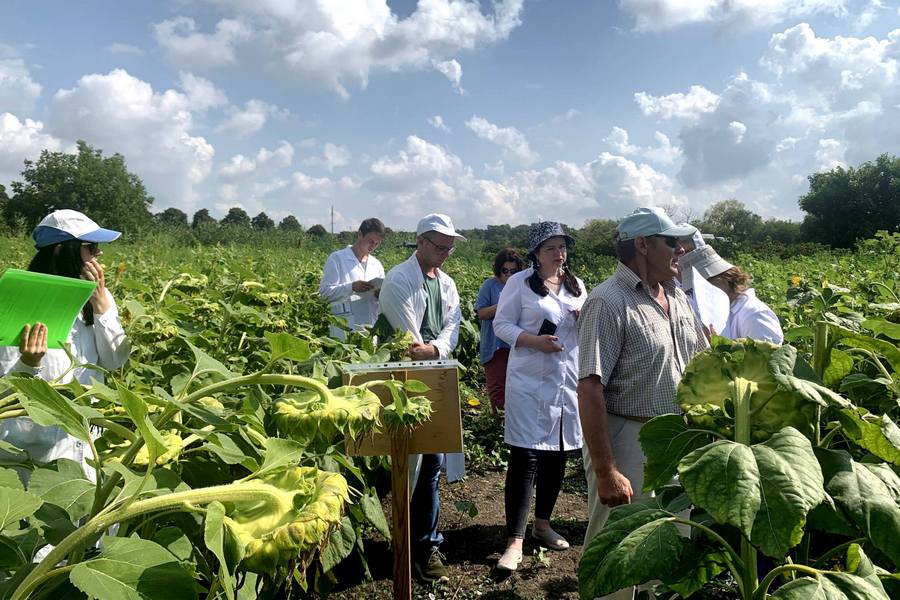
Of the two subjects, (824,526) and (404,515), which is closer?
(824,526)

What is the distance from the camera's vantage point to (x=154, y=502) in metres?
0.59

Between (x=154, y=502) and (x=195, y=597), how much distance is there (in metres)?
0.11

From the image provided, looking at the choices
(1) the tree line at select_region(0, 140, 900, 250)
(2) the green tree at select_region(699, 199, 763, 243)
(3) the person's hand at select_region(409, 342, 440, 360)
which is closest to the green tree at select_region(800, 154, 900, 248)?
(1) the tree line at select_region(0, 140, 900, 250)

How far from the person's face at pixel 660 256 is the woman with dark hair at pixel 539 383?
1.18m

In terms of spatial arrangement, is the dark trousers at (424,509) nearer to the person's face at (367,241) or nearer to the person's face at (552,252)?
the person's face at (552,252)

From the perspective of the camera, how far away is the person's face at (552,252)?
147 inches

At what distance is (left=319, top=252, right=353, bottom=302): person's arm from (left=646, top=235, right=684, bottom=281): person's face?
2.13 meters

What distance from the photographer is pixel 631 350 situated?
2359 millimetres

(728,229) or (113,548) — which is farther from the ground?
(728,229)

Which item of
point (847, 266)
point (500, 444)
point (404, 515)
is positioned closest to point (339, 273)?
point (500, 444)

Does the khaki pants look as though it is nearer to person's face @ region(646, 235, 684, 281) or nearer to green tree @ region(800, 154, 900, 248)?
person's face @ region(646, 235, 684, 281)

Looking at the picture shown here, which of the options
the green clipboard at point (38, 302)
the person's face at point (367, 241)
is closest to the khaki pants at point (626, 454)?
the green clipboard at point (38, 302)

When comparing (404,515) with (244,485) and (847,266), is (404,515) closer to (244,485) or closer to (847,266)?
(244,485)

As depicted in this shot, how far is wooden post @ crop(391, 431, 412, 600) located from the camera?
2111mm
